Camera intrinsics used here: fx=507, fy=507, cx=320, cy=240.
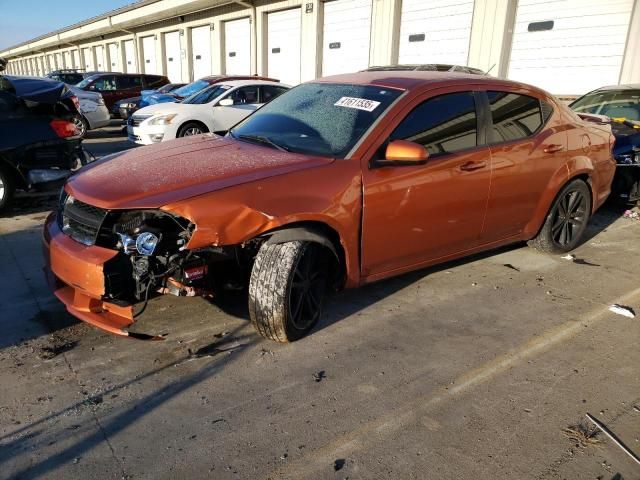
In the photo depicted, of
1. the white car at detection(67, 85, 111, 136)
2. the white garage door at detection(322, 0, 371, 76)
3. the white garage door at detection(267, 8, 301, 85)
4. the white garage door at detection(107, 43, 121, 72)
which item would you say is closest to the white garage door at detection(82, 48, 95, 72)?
the white garage door at detection(107, 43, 121, 72)

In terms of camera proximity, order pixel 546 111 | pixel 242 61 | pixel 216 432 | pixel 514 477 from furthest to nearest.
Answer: pixel 242 61
pixel 546 111
pixel 216 432
pixel 514 477

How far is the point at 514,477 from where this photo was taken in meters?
2.24

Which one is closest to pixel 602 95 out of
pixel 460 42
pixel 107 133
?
pixel 460 42

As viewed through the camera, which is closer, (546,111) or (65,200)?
(65,200)

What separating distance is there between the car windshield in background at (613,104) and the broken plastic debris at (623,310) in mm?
4389

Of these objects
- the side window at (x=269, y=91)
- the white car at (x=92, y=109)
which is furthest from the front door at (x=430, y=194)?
the white car at (x=92, y=109)

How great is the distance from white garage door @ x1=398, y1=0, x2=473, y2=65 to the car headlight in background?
786 cm

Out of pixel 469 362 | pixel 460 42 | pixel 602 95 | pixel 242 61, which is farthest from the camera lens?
pixel 242 61

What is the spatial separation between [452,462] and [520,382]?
34.0 inches

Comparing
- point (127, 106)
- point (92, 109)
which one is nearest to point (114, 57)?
point (127, 106)

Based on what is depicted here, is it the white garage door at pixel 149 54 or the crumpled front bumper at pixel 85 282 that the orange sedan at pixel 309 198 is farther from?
the white garage door at pixel 149 54

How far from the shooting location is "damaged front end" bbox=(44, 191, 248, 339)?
2844mm

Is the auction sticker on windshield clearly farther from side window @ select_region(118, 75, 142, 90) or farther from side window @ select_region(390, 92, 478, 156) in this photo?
side window @ select_region(118, 75, 142, 90)

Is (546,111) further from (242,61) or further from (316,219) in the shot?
(242,61)
